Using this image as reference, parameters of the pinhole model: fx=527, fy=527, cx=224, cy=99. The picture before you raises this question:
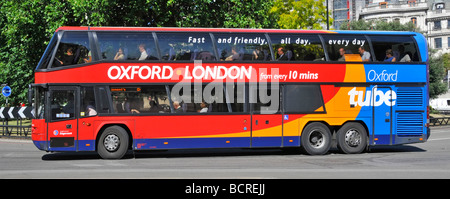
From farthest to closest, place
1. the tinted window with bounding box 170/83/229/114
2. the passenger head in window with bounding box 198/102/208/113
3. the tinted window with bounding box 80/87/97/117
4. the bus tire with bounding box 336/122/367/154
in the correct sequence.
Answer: the bus tire with bounding box 336/122/367/154, the passenger head in window with bounding box 198/102/208/113, the tinted window with bounding box 170/83/229/114, the tinted window with bounding box 80/87/97/117

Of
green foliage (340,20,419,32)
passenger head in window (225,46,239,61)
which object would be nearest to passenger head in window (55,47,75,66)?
passenger head in window (225,46,239,61)

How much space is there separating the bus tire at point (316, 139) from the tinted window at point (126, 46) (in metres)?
5.15

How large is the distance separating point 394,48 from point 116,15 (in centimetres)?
1608

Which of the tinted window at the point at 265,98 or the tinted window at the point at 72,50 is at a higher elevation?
the tinted window at the point at 72,50

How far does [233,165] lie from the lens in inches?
535

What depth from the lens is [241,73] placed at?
15609mm

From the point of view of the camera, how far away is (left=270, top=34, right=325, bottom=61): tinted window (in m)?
16.0

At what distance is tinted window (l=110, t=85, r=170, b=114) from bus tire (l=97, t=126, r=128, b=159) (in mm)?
601

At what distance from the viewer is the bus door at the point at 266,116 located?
15.8 m

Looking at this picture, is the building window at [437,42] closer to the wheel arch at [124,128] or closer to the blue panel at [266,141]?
the blue panel at [266,141]

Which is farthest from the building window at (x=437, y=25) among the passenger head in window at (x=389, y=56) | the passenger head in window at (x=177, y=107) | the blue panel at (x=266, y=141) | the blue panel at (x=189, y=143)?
the passenger head in window at (x=177, y=107)

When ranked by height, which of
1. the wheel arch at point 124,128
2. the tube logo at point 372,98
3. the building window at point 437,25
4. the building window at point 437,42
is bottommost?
the wheel arch at point 124,128

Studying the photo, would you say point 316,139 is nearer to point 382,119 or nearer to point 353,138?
point 353,138

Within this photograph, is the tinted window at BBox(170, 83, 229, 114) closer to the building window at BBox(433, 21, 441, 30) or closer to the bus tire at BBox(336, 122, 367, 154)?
the bus tire at BBox(336, 122, 367, 154)
